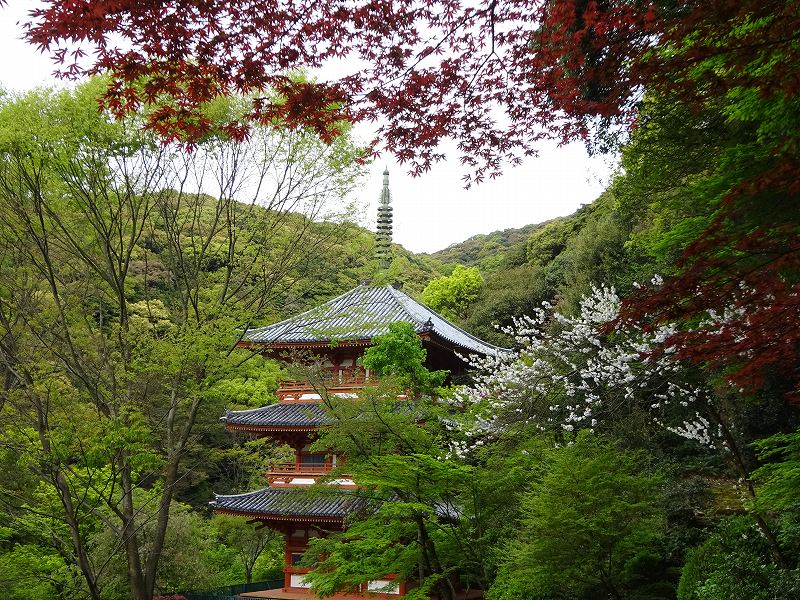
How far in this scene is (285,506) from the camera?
16.1 m

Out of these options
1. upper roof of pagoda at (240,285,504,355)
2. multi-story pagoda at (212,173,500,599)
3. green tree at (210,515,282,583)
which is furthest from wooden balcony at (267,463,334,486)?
green tree at (210,515,282,583)

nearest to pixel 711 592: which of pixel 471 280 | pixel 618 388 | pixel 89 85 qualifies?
pixel 618 388

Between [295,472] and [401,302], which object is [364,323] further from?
[295,472]

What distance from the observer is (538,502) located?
8.55 metres

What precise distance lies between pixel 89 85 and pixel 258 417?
8.83 m

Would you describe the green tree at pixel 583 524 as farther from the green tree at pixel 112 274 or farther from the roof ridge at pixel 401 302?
the roof ridge at pixel 401 302

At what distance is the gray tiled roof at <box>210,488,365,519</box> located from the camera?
15.4 m

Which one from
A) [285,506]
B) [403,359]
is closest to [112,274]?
[403,359]

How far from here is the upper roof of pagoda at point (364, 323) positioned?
1562cm

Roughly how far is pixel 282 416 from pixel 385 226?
357 inches

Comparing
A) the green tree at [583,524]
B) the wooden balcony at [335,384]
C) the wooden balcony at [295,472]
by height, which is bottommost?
the wooden balcony at [295,472]

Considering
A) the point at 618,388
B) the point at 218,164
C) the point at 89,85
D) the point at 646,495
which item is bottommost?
the point at 646,495

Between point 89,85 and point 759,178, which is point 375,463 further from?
point 759,178

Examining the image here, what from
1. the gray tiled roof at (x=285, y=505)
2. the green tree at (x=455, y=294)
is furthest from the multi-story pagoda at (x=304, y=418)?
the green tree at (x=455, y=294)
